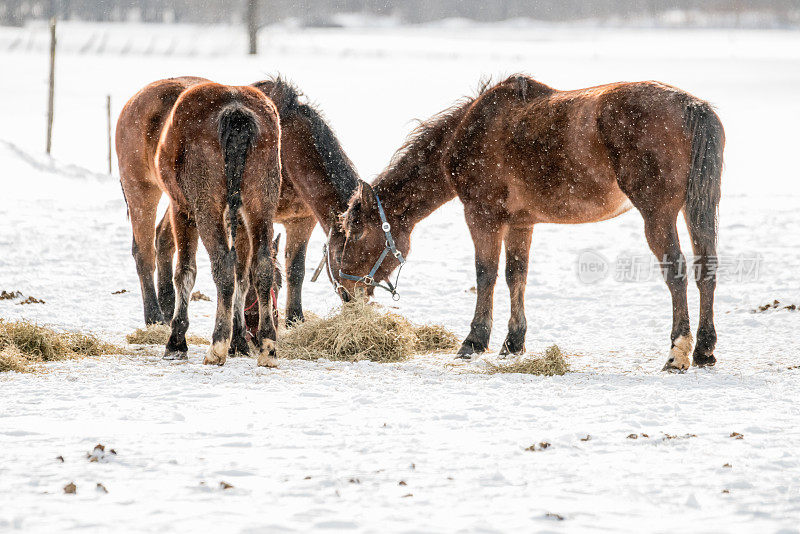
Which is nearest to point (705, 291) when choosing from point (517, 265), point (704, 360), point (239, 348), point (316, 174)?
point (704, 360)

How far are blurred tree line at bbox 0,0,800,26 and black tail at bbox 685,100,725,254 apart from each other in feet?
104

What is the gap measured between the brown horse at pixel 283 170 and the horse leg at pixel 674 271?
261 centimetres

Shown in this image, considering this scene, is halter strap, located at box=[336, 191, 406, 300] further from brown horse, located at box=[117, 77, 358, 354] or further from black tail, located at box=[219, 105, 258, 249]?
black tail, located at box=[219, 105, 258, 249]

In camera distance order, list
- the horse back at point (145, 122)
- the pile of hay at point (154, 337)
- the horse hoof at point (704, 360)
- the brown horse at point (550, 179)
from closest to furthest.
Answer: the brown horse at point (550, 179)
the horse hoof at point (704, 360)
the horse back at point (145, 122)
the pile of hay at point (154, 337)

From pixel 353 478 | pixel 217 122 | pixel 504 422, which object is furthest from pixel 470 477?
pixel 217 122

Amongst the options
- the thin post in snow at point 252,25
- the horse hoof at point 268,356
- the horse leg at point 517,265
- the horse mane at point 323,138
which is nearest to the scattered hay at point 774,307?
the horse leg at point 517,265

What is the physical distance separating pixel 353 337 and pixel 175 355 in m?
1.38

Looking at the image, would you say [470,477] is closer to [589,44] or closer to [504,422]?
[504,422]

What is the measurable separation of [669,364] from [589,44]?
35525 mm

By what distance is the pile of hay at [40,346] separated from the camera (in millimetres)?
6086

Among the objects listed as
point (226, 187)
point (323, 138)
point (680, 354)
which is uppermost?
point (323, 138)

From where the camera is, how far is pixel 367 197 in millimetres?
7133

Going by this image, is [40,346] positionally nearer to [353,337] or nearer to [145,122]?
[145,122]

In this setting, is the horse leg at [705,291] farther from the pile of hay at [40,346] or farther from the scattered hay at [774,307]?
the pile of hay at [40,346]
